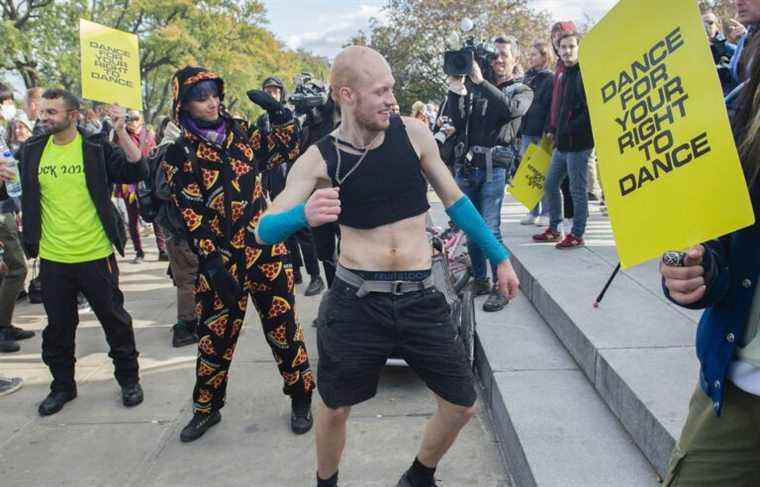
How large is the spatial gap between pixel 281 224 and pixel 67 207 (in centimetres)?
221

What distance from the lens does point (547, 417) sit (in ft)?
11.0

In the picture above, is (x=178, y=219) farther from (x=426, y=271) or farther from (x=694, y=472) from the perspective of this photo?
(x=694, y=472)

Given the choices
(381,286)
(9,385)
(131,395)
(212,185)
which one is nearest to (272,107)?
(212,185)

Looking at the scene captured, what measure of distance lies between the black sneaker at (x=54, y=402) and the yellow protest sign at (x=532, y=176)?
4062 millimetres

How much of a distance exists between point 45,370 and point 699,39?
5092mm

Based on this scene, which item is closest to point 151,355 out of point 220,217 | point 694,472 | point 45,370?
point 45,370

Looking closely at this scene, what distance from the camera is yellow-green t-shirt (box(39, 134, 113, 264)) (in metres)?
3.99

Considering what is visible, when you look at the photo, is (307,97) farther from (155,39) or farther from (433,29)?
(155,39)

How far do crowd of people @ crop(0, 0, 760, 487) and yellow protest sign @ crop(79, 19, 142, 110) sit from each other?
15 centimetres

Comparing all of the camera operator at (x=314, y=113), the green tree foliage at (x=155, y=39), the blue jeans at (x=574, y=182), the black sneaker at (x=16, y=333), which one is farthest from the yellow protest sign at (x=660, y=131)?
the green tree foliage at (x=155, y=39)

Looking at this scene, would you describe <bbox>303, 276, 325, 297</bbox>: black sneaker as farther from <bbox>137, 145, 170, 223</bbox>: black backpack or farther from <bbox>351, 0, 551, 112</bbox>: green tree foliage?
<bbox>351, 0, 551, 112</bbox>: green tree foliage

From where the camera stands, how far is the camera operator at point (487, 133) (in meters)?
4.98

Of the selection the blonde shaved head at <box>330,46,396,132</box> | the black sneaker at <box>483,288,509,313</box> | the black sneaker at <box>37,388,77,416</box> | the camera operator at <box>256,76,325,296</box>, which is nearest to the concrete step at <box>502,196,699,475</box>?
the black sneaker at <box>483,288,509,313</box>

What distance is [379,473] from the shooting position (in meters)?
3.31
